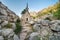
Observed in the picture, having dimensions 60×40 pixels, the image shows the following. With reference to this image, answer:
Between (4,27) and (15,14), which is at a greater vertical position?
(15,14)

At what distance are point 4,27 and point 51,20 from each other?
7535 millimetres

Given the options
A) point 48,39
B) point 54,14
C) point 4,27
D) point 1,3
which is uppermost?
point 1,3

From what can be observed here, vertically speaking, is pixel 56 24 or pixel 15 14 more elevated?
pixel 15 14

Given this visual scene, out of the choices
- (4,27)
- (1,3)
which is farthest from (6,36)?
(1,3)

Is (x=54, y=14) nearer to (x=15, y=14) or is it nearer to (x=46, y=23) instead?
(x=46, y=23)

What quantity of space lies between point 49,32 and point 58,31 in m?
1.29

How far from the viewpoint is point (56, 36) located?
61.6 ft

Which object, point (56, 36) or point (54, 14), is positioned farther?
point (54, 14)

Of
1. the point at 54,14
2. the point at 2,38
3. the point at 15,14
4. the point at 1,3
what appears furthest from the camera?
the point at 15,14

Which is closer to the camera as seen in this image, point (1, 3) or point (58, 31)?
point (58, 31)

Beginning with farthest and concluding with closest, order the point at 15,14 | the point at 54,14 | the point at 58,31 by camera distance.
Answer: the point at 15,14 < the point at 54,14 < the point at 58,31

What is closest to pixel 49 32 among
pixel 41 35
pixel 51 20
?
pixel 41 35

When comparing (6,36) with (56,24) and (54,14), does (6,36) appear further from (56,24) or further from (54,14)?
(54,14)

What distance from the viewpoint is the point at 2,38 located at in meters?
17.8
